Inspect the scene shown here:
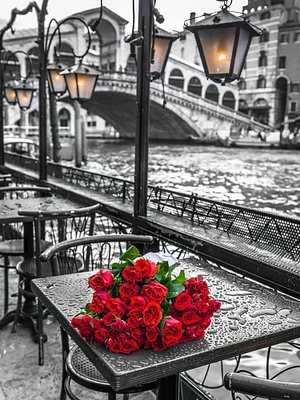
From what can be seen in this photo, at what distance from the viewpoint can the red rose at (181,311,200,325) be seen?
1.49 metres

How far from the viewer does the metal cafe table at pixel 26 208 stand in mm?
3318

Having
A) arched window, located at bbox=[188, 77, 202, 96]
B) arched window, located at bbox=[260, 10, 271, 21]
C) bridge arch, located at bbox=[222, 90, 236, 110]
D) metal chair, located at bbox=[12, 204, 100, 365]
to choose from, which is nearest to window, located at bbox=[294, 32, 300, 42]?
arched window, located at bbox=[260, 10, 271, 21]

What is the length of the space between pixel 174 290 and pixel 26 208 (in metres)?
2.41

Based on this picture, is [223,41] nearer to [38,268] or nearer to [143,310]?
[38,268]

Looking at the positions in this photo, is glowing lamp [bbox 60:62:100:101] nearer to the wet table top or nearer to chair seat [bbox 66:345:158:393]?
the wet table top

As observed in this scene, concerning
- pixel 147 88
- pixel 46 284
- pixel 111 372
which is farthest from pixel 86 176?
pixel 111 372

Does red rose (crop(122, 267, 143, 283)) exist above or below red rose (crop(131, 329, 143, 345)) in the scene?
above

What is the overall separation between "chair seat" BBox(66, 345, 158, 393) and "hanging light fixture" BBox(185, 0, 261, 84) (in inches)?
73.9

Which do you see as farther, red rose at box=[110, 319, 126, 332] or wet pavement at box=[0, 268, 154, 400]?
wet pavement at box=[0, 268, 154, 400]

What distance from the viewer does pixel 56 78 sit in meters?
5.96

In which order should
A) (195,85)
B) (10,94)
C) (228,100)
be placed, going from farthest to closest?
1. (228,100)
2. (195,85)
3. (10,94)

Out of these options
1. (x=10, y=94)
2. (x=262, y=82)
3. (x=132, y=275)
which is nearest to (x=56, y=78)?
(x=10, y=94)

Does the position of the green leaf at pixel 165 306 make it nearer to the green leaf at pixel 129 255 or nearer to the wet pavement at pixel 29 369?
the green leaf at pixel 129 255

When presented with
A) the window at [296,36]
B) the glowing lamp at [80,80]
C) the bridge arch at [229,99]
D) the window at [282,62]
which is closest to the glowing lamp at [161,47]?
the glowing lamp at [80,80]
